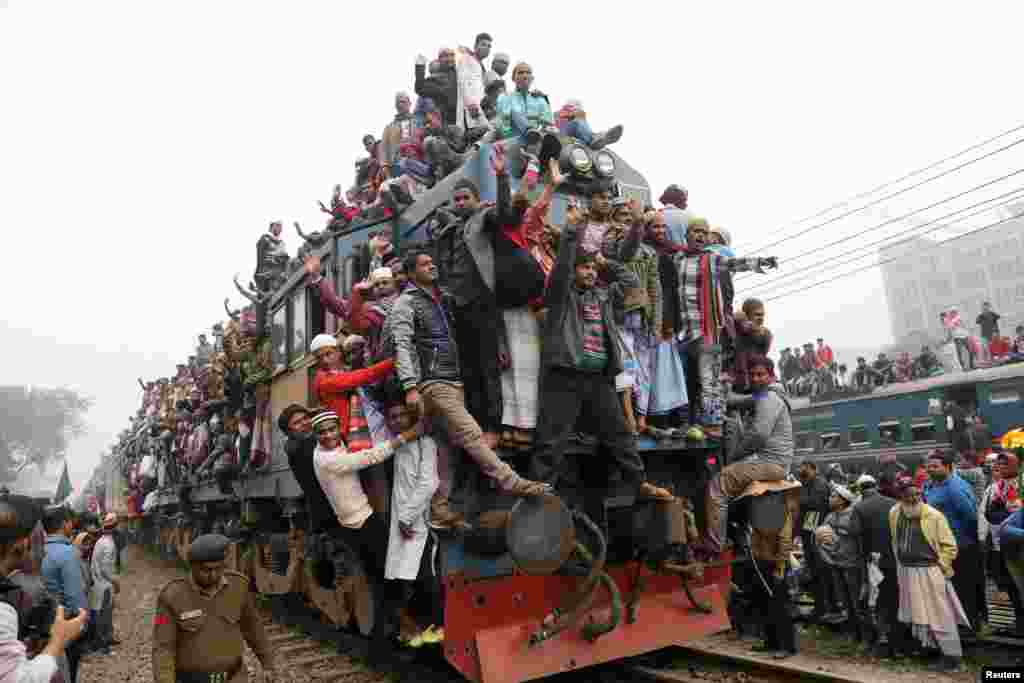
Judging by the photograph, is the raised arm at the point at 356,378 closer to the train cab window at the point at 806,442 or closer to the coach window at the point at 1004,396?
the coach window at the point at 1004,396

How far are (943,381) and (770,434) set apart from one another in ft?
34.2

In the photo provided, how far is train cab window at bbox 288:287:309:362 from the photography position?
23.8 ft

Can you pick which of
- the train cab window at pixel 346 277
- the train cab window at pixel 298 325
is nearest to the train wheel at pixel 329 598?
the train cab window at pixel 298 325

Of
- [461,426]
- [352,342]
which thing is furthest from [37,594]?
[352,342]

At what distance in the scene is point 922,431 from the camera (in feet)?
47.9

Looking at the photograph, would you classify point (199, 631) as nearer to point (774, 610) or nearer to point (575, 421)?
point (575, 421)

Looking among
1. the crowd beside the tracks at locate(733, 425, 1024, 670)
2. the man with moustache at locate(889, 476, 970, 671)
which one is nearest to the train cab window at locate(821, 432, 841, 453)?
the crowd beside the tracks at locate(733, 425, 1024, 670)

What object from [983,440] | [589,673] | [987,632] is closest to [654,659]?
[589,673]

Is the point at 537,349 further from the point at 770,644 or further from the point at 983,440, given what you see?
the point at 983,440

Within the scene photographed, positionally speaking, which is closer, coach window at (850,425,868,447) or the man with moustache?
the man with moustache

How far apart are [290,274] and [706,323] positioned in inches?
177

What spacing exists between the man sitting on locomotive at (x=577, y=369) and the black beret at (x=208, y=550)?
1.92 meters

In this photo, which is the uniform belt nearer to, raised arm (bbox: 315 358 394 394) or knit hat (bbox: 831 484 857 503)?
raised arm (bbox: 315 358 394 394)

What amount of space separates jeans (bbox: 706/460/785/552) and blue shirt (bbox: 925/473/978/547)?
2.12 meters
